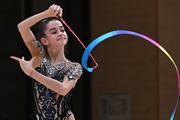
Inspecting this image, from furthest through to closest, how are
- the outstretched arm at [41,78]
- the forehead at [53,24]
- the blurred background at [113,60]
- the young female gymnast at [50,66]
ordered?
the blurred background at [113,60]
the forehead at [53,24]
the young female gymnast at [50,66]
the outstretched arm at [41,78]

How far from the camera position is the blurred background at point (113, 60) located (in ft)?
30.9

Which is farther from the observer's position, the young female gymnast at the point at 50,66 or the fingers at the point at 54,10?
the young female gymnast at the point at 50,66

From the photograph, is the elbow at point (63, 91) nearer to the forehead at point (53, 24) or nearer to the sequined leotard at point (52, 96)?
the sequined leotard at point (52, 96)

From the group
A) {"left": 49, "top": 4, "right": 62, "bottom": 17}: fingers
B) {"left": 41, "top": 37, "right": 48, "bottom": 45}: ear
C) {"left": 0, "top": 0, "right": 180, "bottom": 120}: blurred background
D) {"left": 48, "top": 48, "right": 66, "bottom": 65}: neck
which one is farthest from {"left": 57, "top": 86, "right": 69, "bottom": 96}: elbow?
{"left": 0, "top": 0, "right": 180, "bottom": 120}: blurred background

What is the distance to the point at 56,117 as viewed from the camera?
4309 millimetres

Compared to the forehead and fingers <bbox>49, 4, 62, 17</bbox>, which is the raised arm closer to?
fingers <bbox>49, 4, 62, 17</bbox>

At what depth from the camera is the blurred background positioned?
371 inches

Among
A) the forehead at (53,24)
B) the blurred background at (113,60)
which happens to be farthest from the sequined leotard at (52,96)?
the blurred background at (113,60)

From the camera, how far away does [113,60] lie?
10.1 meters

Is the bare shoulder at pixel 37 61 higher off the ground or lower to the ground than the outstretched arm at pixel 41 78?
higher

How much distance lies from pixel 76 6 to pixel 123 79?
1.77 meters

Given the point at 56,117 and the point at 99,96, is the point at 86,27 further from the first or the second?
the point at 56,117

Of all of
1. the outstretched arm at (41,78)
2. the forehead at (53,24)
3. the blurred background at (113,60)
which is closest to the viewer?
the outstretched arm at (41,78)

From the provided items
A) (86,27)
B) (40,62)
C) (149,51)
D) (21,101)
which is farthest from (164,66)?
(40,62)
